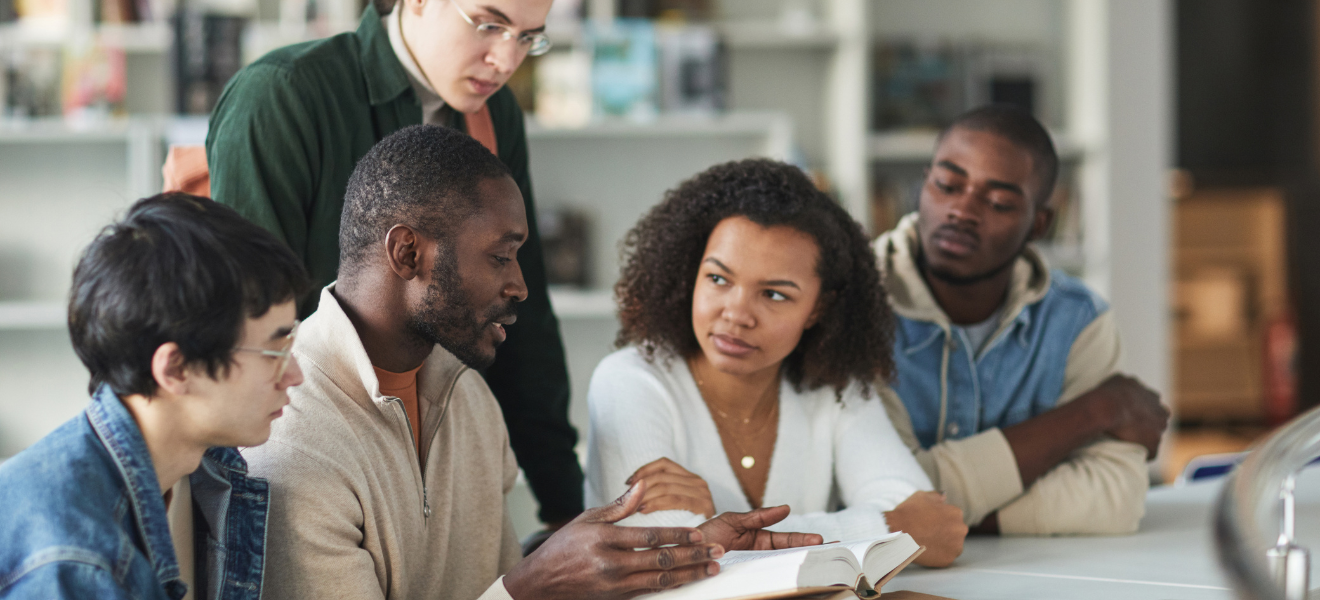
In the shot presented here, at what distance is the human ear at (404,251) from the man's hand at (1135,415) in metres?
1.14

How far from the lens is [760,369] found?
1.59m

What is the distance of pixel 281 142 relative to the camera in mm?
1416

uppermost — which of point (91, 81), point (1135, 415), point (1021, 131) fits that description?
point (91, 81)

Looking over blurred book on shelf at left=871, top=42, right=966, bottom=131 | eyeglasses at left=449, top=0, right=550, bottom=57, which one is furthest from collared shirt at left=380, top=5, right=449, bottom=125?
blurred book on shelf at left=871, top=42, right=966, bottom=131

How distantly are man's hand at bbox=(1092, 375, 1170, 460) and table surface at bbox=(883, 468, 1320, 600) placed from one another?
151 millimetres

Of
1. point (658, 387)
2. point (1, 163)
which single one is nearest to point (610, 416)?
point (658, 387)

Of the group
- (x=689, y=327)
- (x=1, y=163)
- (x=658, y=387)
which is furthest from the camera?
(x=1, y=163)

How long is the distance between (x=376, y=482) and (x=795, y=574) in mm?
468

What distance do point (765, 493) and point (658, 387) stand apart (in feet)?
0.73

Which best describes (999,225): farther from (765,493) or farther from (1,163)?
(1,163)

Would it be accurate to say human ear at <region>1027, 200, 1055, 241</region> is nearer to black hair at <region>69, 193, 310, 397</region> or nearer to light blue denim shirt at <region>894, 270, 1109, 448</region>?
light blue denim shirt at <region>894, 270, 1109, 448</region>

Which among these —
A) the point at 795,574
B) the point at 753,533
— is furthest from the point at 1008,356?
the point at 795,574

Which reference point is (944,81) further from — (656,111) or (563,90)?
(563,90)

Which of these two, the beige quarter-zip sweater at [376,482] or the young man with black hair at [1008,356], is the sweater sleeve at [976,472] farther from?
the beige quarter-zip sweater at [376,482]
